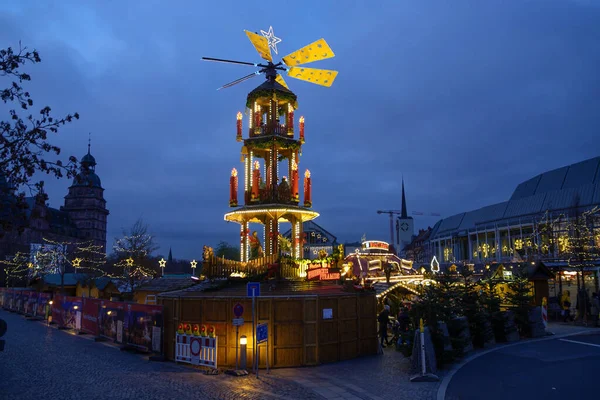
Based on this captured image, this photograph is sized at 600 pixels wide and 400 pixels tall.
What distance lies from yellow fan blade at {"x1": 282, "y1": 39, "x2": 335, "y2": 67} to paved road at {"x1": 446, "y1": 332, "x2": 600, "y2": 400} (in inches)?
859

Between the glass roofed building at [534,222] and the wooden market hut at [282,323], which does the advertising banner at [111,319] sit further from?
the glass roofed building at [534,222]

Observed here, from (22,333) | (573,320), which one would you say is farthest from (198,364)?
(573,320)

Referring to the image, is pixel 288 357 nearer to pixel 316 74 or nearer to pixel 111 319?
pixel 111 319

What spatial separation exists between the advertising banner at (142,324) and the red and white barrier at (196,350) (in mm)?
1545

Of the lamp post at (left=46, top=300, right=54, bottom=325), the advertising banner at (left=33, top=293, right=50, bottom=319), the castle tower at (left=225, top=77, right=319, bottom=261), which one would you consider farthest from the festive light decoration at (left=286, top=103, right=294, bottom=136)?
the advertising banner at (left=33, top=293, right=50, bottom=319)

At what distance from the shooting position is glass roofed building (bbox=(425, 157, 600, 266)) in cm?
4616

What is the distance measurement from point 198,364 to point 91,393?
173 inches

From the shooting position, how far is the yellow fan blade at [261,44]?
3256 centimetres

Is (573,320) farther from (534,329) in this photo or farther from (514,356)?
(514,356)

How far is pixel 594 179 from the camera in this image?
63.2 m

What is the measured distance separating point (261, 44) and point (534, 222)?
4143 centimetres

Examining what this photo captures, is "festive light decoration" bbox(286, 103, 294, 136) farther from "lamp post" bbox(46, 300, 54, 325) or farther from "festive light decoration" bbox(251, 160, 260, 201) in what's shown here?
"lamp post" bbox(46, 300, 54, 325)

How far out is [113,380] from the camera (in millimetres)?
14273

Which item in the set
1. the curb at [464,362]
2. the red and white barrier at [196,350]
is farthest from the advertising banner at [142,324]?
the curb at [464,362]
